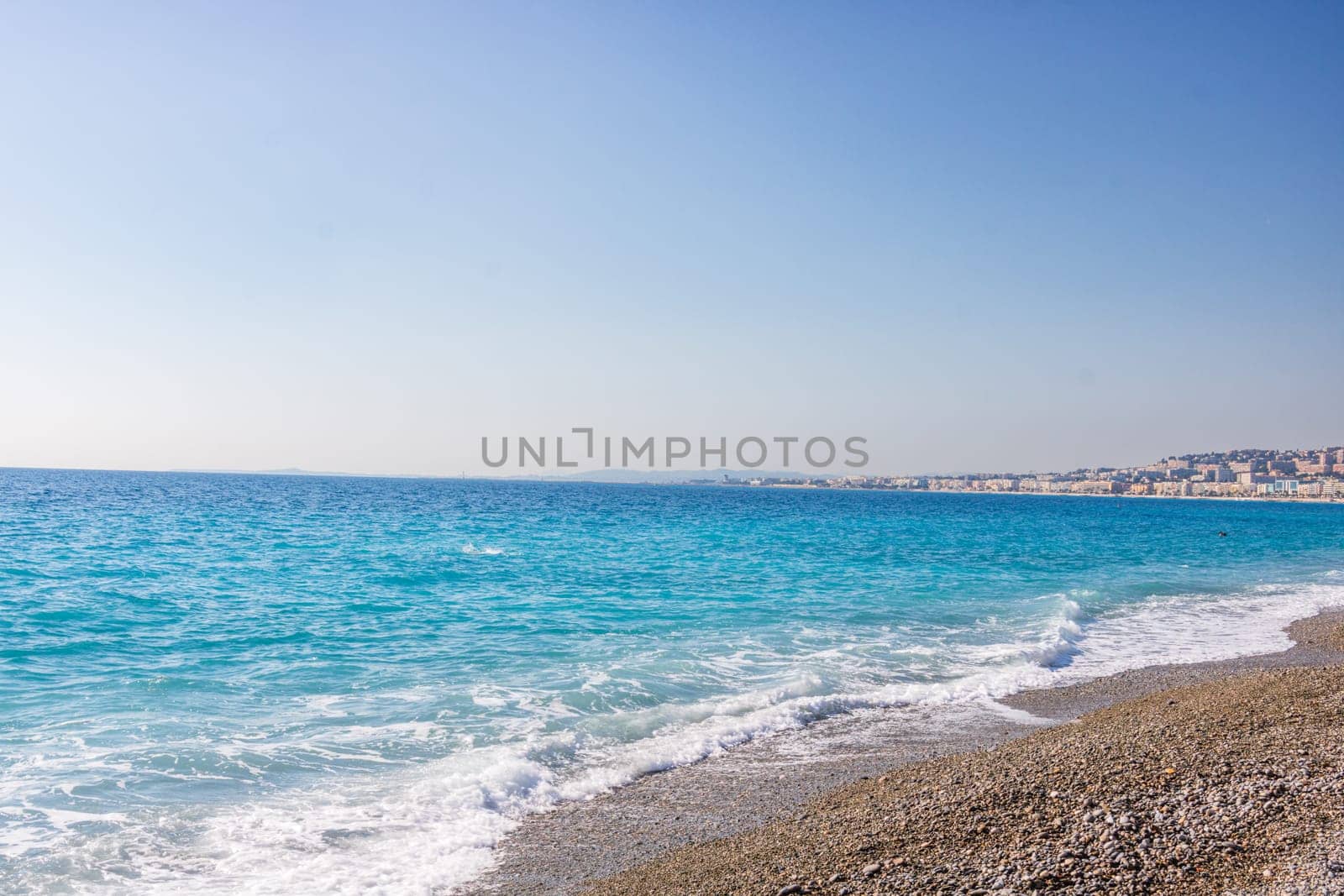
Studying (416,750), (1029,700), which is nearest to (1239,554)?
(1029,700)

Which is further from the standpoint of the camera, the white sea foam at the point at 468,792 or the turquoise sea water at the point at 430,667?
the turquoise sea water at the point at 430,667

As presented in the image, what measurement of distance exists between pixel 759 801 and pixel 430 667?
785 centimetres

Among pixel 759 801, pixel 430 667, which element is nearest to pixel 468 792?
pixel 759 801

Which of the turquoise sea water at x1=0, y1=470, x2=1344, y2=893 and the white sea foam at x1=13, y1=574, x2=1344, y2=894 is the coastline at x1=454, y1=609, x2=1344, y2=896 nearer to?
the white sea foam at x1=13, y1=574, x2=1344, y2=894

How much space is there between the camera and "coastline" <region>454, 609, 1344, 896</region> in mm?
6441

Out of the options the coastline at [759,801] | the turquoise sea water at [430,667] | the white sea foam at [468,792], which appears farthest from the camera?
the turquoise sea water at [430,667]

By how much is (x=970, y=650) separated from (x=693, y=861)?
11.2 metres

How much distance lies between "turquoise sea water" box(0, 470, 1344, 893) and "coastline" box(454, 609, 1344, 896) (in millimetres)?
494

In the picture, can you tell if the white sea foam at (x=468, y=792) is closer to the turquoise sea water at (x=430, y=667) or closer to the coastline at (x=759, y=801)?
the turquoise sea water at (x=430, y=667)

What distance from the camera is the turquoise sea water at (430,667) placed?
7.64 metres

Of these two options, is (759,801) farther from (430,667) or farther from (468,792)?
(430,667)

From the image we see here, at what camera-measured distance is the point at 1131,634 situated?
18.6m

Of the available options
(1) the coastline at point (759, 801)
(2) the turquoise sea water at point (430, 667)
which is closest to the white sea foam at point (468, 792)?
(2) the turquoise sea water at point (430, 667)

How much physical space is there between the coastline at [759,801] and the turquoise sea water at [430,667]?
0.49 metres
